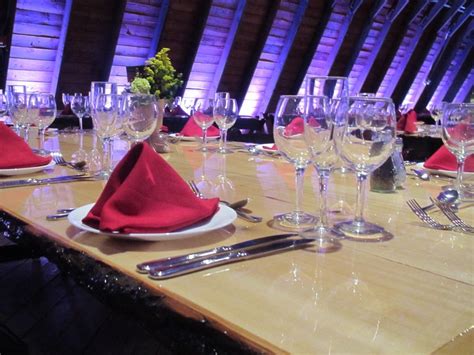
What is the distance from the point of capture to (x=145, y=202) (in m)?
0.90

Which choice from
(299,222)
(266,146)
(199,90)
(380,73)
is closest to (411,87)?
(380,73)

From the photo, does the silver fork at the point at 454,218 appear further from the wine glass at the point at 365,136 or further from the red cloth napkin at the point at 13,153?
the red cloth napkin at the point at 13,153

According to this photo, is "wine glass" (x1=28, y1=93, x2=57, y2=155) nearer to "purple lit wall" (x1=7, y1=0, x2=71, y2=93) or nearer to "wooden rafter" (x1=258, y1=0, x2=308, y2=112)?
"purple lit wall" (x1=7, y1=0, x2=71, y2=93)

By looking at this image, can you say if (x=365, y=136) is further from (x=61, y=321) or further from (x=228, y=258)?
(x=61, y=321)

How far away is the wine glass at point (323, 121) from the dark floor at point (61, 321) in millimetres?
1012

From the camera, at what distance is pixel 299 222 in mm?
994

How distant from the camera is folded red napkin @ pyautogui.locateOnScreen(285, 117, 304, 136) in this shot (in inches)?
37.3

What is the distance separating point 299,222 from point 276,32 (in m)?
7.63

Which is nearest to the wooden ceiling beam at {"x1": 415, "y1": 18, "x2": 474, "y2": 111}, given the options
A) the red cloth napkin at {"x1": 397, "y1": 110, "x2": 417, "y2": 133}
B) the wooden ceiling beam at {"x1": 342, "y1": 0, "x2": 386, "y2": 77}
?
the wooden ceiling beam at {"x1": 342, "y1": 0, "x2": 386, "y2": 77}

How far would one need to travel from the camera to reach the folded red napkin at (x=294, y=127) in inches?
37.3

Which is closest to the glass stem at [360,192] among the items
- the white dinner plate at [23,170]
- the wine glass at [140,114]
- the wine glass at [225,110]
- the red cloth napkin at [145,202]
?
the red cloth napkin at [145,202]

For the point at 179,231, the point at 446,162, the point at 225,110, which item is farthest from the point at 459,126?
the point at 225,110

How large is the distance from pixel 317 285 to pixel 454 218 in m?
0.50

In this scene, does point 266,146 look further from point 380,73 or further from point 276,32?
point 380,73
